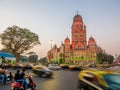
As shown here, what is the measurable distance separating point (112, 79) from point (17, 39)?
72806 millimetres

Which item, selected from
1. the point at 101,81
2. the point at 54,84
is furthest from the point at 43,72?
the point at 101,81

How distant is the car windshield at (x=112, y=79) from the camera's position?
9481mm

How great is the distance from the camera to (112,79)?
984 centimetres

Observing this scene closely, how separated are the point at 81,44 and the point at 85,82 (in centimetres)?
17256

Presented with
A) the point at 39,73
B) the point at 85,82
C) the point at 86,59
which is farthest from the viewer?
the point at 86,59

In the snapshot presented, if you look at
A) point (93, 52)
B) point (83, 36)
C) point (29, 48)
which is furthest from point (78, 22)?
point (29, 48)

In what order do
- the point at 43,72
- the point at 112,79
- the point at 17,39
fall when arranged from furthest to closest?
1. the point at 17,39
2. the point at 43,72
3. the point at 112,79

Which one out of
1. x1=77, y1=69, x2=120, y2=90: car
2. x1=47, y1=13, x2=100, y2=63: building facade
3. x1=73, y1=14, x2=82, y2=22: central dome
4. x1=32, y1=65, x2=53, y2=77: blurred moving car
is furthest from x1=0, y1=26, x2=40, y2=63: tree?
x1=73, y1=14, x2=82, y2=22: central dome

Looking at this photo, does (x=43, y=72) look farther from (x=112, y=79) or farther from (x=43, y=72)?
(x=112, y=79)

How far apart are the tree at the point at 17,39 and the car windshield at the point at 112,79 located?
7201cm

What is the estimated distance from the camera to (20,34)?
80.9m

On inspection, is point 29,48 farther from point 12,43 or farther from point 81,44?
point 81,44

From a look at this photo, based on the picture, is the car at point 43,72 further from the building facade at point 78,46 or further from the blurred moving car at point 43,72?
the building facade at point 78,46

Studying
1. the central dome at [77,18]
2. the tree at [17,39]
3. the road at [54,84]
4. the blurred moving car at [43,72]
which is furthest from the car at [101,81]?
the central dome at [77,18]
